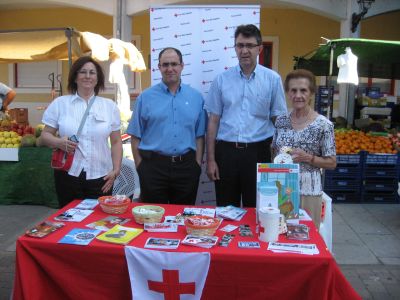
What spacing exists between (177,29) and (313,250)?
2.62m

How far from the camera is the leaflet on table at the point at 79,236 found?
2.10m

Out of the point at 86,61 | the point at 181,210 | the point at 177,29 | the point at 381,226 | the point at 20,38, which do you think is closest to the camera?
the point at 181,210

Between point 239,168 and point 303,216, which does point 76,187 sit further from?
point 303,216

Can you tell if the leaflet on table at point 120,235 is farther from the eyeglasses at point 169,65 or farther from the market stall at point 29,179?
the market stall at point 29,179

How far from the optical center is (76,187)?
2.89m

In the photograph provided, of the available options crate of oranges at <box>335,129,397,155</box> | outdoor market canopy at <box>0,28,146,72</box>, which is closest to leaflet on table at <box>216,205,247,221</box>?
outdoor market canopy at <box>0,28,146,72</box>

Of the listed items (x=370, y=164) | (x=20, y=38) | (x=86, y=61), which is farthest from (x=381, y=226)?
(x=20, y=38)

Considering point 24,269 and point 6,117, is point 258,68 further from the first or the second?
point 6,117

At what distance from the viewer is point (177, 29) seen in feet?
12.9

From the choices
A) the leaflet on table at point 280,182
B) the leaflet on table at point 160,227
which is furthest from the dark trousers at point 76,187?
the leaflet on table at point 280,182

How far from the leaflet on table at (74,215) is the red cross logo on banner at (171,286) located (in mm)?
640

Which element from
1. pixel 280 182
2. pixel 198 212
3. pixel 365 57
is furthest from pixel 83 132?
pixel 365 57

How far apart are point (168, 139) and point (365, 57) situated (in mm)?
5177

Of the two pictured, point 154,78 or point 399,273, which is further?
point 154,78
